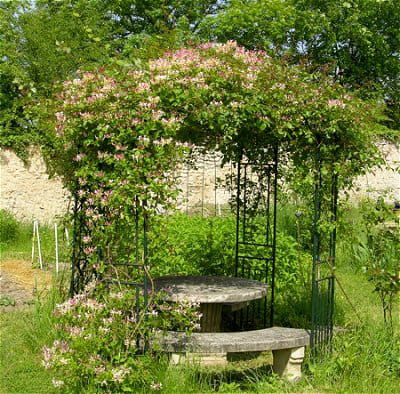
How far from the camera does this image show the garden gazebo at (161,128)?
4.34m

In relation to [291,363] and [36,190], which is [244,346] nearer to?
[291,363]

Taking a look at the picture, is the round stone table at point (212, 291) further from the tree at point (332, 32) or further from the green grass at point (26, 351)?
the tree at point (332, 32)

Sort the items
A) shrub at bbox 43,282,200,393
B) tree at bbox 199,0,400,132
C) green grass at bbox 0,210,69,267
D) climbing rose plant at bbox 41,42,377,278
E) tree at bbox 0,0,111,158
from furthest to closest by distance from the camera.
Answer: tree at bbox 199,0,400,132 → tree at bbox 0,0,111,158 → green grass at bbox 0,210,69,267 → climbing rose plant at bbox 41,42,377,278 → shrub at bbox 43,282,200,393

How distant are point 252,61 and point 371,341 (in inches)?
103

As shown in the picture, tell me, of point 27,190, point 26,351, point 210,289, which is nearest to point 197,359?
point 210,289

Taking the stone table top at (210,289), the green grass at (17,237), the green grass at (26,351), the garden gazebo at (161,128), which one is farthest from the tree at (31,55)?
the garden gazebo at (161,128)

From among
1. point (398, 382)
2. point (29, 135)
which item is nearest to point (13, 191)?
point (29, 135)

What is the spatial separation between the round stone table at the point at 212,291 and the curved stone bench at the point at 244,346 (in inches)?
13.2

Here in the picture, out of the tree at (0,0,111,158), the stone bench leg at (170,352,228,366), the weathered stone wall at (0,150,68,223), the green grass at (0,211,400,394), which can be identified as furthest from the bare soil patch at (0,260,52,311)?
the tree at (0,0,111,158)

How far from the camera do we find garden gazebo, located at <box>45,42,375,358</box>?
4.34m

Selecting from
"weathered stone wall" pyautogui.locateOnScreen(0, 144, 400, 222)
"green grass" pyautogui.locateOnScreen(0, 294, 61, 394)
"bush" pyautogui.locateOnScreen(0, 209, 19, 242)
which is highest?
"weathered stone wall" pyautogui.locateOnScreen(0, 144, 400, 222)

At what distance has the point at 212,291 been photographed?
5.48m

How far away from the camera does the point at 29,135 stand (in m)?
13.9

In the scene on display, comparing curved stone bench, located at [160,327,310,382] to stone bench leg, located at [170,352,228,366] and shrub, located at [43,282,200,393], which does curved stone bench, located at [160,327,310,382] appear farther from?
shrub, located at [43,282,200,393]
